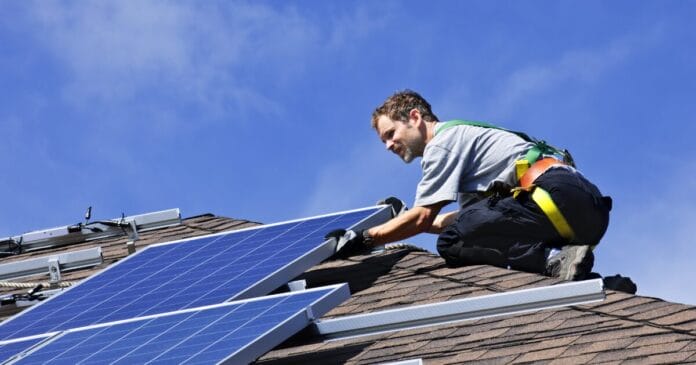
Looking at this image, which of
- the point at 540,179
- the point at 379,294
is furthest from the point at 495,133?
the point at 379,294

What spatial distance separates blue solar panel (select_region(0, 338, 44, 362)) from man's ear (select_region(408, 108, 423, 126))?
2.98 m

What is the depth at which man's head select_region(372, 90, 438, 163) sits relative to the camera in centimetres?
993

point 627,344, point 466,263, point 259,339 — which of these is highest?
point 466,263

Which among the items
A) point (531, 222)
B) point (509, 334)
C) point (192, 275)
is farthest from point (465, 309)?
point (192, 275)

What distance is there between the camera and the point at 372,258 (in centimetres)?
1052

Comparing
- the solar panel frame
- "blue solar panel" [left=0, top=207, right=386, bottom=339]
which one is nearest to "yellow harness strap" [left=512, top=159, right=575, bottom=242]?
"blue solar panel" [left=0, top=207, right=386, bottom=339]

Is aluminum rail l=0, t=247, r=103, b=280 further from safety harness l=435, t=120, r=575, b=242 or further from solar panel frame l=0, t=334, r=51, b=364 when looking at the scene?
safety harness l=435, t=120, r=575, b=242

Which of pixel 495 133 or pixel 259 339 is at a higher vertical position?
pixel 495 133

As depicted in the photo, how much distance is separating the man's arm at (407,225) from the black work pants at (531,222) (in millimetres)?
202

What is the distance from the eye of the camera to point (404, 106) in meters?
9.99

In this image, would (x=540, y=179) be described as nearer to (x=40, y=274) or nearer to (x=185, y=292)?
(x=185, y=292)

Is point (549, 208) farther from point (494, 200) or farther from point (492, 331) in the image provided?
point (492, 331)

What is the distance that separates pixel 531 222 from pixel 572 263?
20.3 inches

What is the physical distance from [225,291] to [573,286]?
2201 mm
